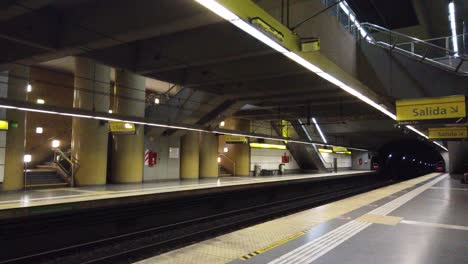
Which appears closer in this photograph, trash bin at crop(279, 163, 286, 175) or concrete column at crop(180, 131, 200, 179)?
concrete column at crop(180, 131, 200, 179)

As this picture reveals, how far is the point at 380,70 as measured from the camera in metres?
12.8

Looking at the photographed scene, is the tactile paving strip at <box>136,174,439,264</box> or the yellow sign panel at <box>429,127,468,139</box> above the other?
the yellow sign panel at <box>429,127,468,139</box>

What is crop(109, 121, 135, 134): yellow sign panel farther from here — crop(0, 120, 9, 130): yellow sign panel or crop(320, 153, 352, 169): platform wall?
crop(320, 153, 352, 169): platform wall

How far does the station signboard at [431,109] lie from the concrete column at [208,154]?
37.2 feet

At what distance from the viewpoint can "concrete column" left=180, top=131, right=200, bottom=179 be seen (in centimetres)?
1950

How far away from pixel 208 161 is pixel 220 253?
1651cm

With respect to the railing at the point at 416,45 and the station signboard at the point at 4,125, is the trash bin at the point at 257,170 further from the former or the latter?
the station signboard at the point at 4,125

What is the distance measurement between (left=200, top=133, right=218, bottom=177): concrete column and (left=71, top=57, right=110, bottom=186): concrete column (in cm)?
673

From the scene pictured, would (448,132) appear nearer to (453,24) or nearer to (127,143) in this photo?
(453,24)

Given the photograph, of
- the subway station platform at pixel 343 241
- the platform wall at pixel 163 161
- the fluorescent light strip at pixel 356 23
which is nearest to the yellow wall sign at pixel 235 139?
the platform wall at pixel 163 161

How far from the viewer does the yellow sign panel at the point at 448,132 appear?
17.5 metres

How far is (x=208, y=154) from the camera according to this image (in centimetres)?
2112

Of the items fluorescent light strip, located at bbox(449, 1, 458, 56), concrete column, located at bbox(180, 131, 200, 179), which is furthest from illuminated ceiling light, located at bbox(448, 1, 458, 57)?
concrete column, located at bbox(180, 131, 200, 179)

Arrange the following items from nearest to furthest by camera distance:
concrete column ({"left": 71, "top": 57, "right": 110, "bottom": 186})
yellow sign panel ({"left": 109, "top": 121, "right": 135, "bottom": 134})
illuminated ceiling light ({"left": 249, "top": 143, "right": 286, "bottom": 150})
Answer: yellow sign panel ({"left": 109, "top": 121, "right": 135, "bottom": 134}), concrete column ({"left": 71, "top": 57, "right": 110, "bottom": 186}), illuminated ceiling light ({"left": 249, "top": 143, "right": 286, "bottom": 150})
